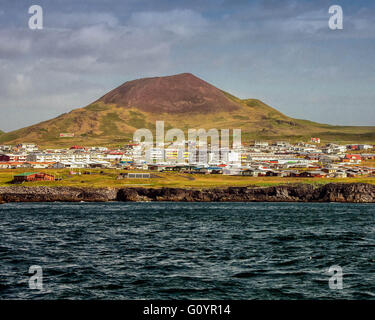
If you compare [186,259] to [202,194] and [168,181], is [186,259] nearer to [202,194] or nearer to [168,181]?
[202,194]

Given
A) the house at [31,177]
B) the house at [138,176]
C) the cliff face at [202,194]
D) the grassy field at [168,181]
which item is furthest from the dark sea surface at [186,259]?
the house at [138,176]

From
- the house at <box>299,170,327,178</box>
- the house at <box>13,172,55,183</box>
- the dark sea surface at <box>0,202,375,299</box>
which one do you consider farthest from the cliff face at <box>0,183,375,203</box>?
the dark sea surface at <box>0,202,375,299</box>

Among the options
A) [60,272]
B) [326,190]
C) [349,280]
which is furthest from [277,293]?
[326,190]

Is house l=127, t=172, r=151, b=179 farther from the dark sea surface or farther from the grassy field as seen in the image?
the dark sea surface

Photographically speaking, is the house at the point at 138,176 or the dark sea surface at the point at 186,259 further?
the house at the point at 138,176

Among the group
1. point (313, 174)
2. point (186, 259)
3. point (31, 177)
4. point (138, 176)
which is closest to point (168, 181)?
point (138, 176)

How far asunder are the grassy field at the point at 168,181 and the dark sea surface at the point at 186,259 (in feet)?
187

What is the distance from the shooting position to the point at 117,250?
120ft

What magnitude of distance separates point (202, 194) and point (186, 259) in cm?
7506

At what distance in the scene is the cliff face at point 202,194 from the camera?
105812mm

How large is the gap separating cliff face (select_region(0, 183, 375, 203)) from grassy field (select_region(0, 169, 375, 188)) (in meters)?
5.16

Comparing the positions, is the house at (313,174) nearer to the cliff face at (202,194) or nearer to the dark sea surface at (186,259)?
the cliff face at (202,194)

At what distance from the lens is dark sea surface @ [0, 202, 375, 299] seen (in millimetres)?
23344
